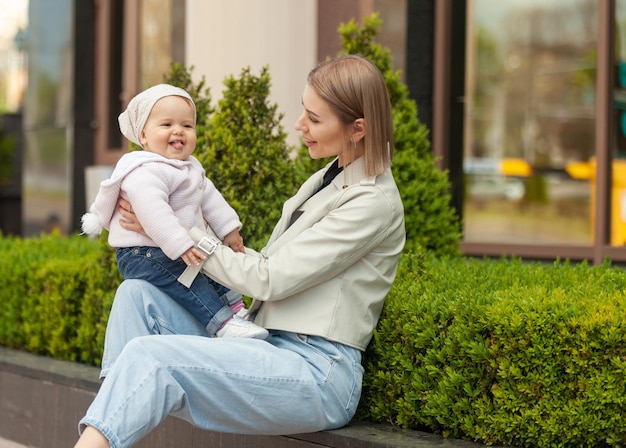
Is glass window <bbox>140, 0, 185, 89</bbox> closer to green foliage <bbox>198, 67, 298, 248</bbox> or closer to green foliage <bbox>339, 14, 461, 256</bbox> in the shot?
green foliage <bbox>339, 14, 461, 256</bbox>

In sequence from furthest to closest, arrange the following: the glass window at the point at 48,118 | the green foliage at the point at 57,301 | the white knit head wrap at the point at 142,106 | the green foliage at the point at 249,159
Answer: the glass window at the point at 48,118 → the green foliage at the point at 57,301 → the green foliage at the point at 249,159 → the white knit head wrap at the point at 142,106

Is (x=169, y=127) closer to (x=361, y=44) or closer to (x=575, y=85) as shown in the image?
(x=361, y=44)

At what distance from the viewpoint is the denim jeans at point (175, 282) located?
3596 millimetres

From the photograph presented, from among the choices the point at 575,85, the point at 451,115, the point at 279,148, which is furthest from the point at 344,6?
the point at 279,148

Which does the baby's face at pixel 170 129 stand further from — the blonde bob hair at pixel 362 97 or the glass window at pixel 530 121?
the glass window at pixel 530 121

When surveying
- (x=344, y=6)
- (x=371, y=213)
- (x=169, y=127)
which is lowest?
(x=371, y=213)

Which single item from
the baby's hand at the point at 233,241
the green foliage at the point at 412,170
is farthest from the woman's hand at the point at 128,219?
the green foliage at the point at 412,170

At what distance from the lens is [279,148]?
521 centimetres

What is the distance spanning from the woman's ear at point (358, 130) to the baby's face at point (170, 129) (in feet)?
1.95

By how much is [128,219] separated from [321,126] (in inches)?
29.7

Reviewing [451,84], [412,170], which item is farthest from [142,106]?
[451,84]

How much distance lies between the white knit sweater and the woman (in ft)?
0.31

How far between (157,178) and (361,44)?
2.32 m

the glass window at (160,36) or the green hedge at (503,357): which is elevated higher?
the glass window at (160,36)
